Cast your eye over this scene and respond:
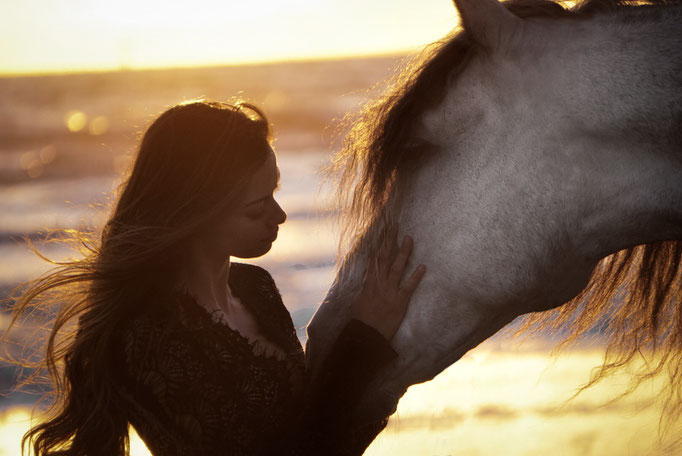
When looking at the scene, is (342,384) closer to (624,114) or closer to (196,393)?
(196,393)

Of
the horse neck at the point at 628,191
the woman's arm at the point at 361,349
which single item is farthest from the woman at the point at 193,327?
the horse neck at the point at 628,191

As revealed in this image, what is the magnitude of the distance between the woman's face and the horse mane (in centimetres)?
17

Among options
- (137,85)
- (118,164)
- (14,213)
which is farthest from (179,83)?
A: (14,213)

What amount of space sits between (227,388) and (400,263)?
462mm

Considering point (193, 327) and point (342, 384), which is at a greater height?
point (193, 327)

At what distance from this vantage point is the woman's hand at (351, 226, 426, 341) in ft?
5.34

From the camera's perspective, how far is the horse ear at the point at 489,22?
152 centimetres

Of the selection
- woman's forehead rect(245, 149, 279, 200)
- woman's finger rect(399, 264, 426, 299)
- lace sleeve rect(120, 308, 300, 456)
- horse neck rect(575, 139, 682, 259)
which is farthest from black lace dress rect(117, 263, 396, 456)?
horse neck rect(575, 139, 682, 259)

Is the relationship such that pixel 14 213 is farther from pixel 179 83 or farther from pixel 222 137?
pixel 179 83

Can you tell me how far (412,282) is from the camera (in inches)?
Result: 63.9

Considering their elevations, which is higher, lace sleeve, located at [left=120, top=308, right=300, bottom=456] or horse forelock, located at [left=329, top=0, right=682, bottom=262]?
horse forelock, located at [left=329, top=0, right=682, bottom=262]

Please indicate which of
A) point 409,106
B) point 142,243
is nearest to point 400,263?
point 409,106

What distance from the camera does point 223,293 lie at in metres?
1.85

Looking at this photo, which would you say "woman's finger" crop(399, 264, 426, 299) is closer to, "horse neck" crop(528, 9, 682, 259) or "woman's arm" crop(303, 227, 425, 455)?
"woman's arm" crop(303, 227, 425, 455)
